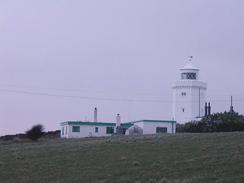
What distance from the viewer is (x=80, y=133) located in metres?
74.8

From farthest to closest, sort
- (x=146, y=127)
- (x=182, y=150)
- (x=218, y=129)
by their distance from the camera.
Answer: (x=146, y=127) → (x=218, y=129) → (x=182, y=150)

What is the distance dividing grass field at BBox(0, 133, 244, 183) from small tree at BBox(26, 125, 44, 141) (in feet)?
78.4

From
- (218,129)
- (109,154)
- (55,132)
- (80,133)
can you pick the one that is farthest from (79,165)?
(55,132)

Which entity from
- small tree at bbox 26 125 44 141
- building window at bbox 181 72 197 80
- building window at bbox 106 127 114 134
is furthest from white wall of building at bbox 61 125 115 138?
building window at bbox 181 72 197 80

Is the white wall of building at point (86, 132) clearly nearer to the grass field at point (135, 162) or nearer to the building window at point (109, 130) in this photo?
the building window at point (109, 130)

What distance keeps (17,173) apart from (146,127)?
4301 cm

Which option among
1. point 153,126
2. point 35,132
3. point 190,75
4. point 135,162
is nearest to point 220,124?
point 153,126

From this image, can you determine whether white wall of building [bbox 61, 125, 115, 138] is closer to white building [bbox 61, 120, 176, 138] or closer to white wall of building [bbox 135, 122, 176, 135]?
white building [bbox 61, 120, 176, 138]

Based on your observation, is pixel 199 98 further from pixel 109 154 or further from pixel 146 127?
pixel 109 154

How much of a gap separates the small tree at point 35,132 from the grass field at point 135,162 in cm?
2390

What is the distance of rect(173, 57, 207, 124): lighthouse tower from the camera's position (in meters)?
86.6

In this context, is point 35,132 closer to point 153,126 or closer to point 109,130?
point 109,130

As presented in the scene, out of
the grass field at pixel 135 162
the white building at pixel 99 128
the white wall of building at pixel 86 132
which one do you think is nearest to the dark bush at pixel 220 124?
the white building at pixel 99 128

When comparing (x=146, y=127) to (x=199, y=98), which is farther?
(x=199, y=98)
